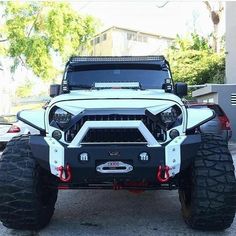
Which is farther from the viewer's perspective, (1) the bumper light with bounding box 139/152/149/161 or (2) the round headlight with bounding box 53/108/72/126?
(2) the round headlight with bounding box 53/108/72/126

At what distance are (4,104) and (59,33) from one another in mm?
5157

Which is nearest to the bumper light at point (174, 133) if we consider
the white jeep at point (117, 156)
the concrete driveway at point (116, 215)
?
the white jeep at point (117, 156)

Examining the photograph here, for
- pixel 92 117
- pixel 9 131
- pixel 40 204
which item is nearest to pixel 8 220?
pixel 40 204

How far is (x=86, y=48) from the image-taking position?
26.6 metres

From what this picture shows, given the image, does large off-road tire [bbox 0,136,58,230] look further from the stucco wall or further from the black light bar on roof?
the stucco wall

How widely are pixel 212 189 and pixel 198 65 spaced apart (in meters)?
25.4

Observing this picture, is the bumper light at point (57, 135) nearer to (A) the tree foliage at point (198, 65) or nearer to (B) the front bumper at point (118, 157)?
(B) the front bumper at point (118, 157)

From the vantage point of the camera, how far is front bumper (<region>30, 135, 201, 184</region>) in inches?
187

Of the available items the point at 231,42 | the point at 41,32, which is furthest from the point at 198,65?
the point at 41,32

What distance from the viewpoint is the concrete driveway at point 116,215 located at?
5367mm

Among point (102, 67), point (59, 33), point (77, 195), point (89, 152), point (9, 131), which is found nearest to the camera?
point (89, 152)

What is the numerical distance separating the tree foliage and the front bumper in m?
22.9

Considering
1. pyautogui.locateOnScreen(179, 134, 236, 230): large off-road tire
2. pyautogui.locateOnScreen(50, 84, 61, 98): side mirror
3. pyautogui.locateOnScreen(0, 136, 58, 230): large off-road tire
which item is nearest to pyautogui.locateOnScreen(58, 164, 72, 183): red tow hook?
pyautogui.locateOnScreen(0, 136, 58, 230): large off-road tire

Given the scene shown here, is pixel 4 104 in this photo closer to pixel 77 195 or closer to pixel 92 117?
pixel 77 195
